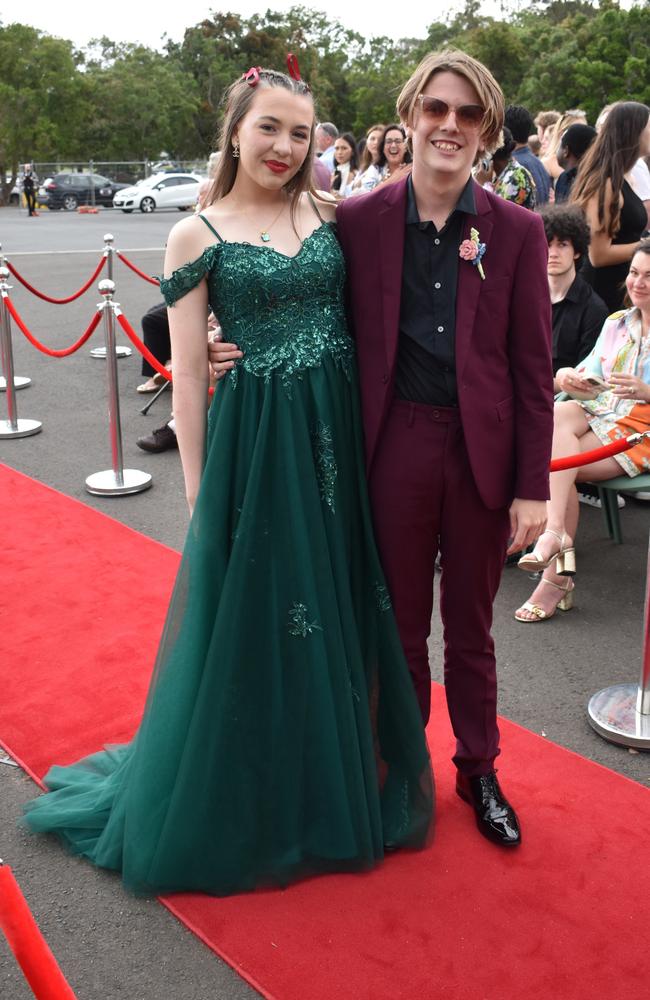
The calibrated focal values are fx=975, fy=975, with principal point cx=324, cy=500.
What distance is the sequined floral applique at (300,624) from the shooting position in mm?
2721

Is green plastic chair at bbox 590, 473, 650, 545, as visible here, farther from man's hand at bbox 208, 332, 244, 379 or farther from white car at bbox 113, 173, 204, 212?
white car at bbox 113, 173, 204, 212

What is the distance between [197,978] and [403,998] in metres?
0.53

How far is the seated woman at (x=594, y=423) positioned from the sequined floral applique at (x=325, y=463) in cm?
204

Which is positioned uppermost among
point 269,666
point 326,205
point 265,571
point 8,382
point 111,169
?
point 111,169

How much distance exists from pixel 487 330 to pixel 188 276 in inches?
32.0

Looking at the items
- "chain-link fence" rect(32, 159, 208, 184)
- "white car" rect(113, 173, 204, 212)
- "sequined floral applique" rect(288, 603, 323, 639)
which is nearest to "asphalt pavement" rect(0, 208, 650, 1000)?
"sequined floral applique" rect(288, 603, 323, 639)

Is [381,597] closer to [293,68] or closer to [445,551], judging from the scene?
[445,551]

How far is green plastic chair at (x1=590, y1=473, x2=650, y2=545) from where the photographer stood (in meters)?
4.54

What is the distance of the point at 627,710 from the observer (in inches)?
145

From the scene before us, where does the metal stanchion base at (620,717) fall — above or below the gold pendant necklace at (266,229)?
below

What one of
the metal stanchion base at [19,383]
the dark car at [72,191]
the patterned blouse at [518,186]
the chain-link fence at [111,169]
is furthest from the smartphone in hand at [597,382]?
the chain-link fence at [111,169]

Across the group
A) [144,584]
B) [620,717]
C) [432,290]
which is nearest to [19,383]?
[144,584]

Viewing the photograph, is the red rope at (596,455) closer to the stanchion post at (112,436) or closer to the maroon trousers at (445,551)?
the maroon trousers at (445,551)

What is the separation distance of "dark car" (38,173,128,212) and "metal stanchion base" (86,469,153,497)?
31.2 m
